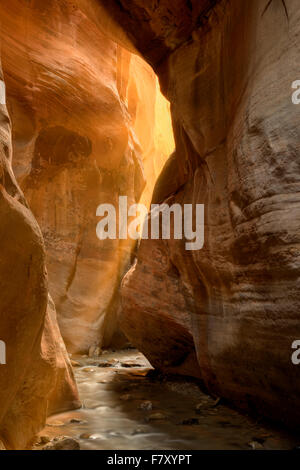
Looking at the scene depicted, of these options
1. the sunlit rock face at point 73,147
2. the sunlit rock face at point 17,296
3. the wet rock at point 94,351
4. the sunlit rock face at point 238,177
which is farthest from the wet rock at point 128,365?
the sunlit rock face at point 17,296

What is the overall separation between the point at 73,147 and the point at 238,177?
6879mm

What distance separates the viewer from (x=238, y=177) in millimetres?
3777

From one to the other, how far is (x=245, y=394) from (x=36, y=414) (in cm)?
205

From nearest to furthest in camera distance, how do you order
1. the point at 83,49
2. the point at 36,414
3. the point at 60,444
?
the point at 60,444, the point at 36,414, the point at 83,49

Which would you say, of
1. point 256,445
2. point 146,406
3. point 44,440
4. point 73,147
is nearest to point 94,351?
point 73,147

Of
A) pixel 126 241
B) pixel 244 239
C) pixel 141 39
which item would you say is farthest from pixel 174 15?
pixel 126 241

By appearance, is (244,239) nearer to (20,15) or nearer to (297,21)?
(297,21)

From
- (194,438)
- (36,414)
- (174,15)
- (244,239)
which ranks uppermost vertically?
(174,15)

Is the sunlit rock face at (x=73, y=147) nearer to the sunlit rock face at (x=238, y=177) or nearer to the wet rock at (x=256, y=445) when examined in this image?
the sunlit rock face at (x=238, y=177)

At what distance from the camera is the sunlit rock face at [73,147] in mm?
8320

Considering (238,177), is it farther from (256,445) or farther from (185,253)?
(256,445)

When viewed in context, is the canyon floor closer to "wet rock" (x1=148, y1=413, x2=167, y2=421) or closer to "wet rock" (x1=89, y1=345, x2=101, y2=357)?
Result: "wet rock" (x1=148, y1=413, x2=167, y2=421)

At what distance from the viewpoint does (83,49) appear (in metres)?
9.40

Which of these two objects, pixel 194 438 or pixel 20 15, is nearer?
pixel 194 438
